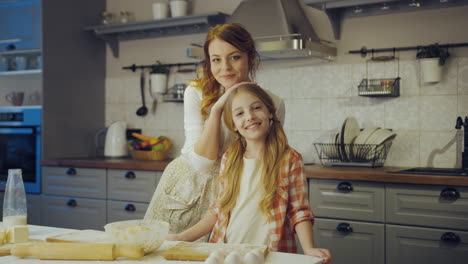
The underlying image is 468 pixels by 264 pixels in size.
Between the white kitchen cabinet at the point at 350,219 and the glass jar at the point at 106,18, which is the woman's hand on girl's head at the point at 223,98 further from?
the glass jar at the point at 106,18

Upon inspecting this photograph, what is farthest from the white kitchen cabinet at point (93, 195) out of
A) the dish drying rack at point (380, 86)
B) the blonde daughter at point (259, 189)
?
the blonde daughter at point (259, 189)

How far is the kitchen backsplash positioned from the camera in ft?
10.2

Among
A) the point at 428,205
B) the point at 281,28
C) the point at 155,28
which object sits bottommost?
the point at 428,205

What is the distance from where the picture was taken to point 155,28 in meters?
4.07

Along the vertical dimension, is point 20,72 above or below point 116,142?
above

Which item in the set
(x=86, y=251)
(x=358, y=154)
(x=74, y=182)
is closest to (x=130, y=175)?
(x=74, y=182)

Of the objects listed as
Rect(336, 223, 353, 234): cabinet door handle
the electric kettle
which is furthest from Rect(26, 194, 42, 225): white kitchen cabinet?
Rect(336, 223, 353, 234): cabinet door handle

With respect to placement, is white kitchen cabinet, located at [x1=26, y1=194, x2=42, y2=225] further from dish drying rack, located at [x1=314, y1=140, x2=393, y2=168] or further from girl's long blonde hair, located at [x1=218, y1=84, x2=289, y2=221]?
girl's long blonde hair, located at [x1=218, y1=84, x2=289, y2=221]

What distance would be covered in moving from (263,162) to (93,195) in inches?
89.5

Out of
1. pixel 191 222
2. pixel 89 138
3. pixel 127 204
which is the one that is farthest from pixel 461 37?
pixel 89 138

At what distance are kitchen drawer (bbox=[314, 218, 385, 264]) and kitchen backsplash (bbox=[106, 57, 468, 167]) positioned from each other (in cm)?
64

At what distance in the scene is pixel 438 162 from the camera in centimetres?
316

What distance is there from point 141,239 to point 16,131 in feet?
9.73

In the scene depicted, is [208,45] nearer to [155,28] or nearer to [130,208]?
[130,208]
